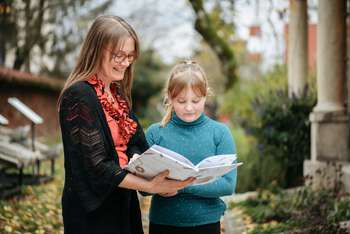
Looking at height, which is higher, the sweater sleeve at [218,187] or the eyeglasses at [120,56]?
the eyeglasses at [120,56]

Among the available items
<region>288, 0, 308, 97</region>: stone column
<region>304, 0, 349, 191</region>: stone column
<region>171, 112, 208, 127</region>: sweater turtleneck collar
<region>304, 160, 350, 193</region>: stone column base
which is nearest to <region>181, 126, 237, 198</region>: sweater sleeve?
<region>171, 112, 208, 127</region>: sweater turtleneck collar

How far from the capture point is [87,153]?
85.7 inches

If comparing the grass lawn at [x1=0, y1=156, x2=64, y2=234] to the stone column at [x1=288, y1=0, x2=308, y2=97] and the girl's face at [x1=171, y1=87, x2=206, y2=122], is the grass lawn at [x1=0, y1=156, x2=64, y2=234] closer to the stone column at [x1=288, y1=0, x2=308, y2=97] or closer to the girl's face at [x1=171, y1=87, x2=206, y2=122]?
the girl's face at [x1=171, y1=87, x2=206, y2=122]

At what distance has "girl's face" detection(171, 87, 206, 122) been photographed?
266 centimetres

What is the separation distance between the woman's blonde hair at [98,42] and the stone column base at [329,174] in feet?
14.1

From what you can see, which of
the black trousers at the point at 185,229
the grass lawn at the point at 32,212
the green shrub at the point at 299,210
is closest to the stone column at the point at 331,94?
the green shrub at the point at 299,210

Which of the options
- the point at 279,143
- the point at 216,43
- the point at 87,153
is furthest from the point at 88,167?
the point at 216,43

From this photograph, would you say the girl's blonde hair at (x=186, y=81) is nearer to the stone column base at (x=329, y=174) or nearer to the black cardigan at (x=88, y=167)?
the black cardigan at (x=88, y=167)

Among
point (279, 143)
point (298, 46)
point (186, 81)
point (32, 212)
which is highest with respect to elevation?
point (298, 46)

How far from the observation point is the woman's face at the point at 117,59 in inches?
92.1

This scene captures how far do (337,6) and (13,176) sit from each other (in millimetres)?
5041

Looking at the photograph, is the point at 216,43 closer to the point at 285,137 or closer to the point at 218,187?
the point at 285,137

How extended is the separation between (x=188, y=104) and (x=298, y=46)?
23.1 feet

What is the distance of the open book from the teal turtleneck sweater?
1.10ft
